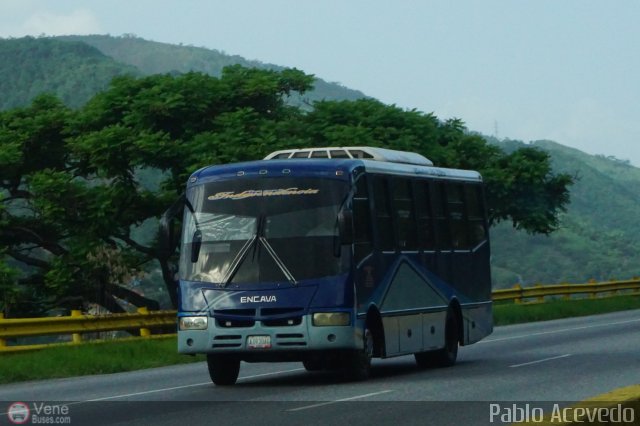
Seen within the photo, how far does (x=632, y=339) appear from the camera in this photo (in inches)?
1061

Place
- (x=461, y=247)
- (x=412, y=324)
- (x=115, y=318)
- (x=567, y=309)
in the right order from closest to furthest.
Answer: (x=412, y=324)
(x=461, y=247)
(x=115, y=318)
(x=567, y=309)

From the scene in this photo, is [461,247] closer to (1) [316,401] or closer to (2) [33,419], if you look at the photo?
(1) [316,401]

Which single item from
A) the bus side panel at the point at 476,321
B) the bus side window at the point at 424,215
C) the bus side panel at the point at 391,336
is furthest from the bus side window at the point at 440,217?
the bus side panel at the point at 391,336

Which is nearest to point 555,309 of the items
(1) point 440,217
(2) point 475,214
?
(2) point 475,214

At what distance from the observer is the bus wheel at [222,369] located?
1881 centimetres

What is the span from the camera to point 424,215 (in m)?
21.4

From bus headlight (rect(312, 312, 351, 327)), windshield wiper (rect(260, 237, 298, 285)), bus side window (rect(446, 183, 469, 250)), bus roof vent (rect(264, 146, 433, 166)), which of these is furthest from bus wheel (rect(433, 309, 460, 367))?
windshield wiper (rect(260, 237, 298, 285))

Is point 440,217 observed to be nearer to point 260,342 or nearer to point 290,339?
point 290,339

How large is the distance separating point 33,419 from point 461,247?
10465 mm

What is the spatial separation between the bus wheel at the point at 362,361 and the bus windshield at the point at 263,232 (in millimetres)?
1116

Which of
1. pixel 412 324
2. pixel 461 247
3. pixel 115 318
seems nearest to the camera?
Result: pixel 412 324

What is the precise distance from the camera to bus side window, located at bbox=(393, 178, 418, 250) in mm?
20250

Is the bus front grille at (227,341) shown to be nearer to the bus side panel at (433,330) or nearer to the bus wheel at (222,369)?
the bus wheel at (222,369)

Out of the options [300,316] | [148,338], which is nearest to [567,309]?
[148,338]
